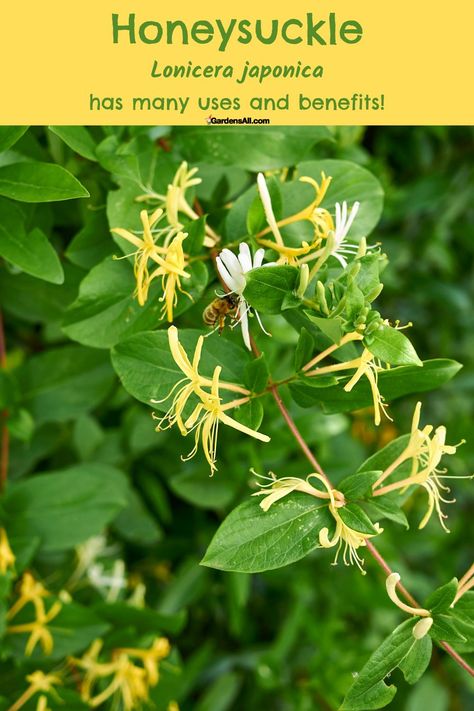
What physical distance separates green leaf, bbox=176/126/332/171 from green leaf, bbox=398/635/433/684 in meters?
0.44

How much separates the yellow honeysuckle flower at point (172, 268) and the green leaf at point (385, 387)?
120mm

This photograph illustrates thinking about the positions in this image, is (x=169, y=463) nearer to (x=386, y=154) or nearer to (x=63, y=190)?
(x=63, y=190)

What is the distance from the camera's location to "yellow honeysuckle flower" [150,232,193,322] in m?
0.61

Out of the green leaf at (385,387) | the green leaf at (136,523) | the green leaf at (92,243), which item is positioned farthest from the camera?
the green leaf at (136,523)

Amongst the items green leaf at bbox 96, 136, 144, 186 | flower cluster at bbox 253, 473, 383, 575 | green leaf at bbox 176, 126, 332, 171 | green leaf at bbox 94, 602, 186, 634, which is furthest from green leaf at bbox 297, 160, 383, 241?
green leaf at bbox 94, 602, 186, 634

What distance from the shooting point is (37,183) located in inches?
27.0

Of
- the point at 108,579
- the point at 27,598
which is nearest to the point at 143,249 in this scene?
the point at 27,598

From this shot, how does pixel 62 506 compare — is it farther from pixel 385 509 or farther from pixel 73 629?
pixel 385 509

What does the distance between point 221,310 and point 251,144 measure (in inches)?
8.7

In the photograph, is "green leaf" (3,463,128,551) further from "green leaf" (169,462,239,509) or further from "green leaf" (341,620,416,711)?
"green leaf" (341,620,416,711)

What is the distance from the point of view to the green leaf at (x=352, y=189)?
74 cm

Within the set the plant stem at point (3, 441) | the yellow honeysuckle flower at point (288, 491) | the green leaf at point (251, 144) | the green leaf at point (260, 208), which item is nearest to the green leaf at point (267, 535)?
the yellow honeysuckle flower at point (288, 491)

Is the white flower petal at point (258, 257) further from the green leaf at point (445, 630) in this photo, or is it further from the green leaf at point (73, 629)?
the green leaf at point (73, 629)
